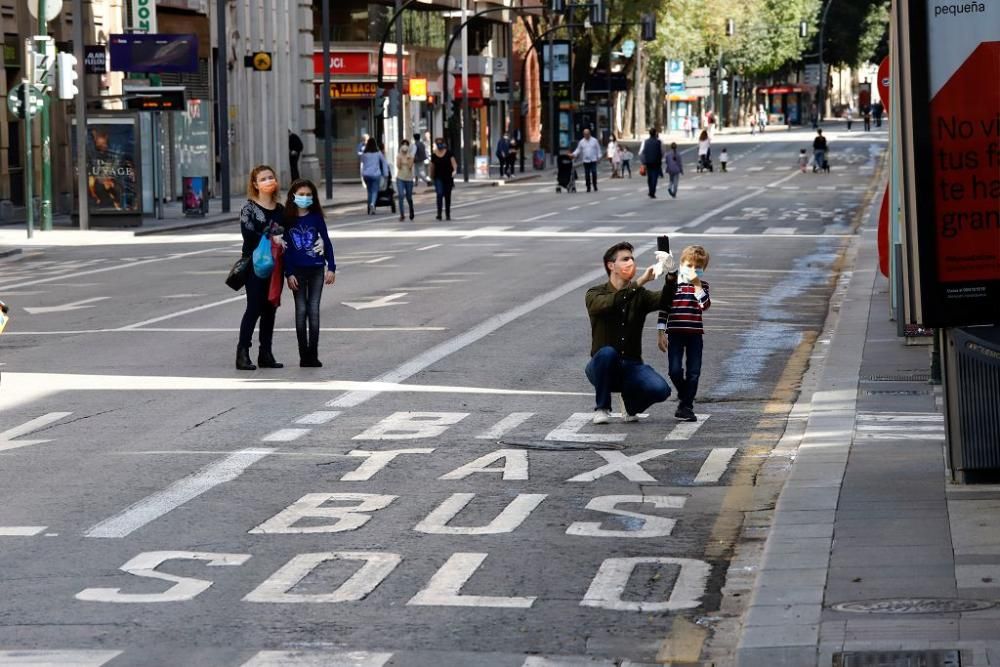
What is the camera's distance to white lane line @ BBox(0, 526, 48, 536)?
953 cm

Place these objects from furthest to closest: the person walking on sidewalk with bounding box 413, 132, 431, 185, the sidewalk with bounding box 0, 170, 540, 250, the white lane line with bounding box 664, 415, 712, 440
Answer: the person walking on sidewalk with bounding box 413, 132, 431, 185 → the sidewalk with bounding box 0, 170, 540, 250 → the white lane line with bounding box 664, 415, 712, 440

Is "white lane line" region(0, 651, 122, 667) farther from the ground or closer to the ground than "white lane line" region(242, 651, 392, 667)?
farther from the ground

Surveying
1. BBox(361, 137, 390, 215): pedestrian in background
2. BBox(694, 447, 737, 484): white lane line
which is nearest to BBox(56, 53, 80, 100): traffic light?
BBox(361, 137, 390, 215): pedestrian in background

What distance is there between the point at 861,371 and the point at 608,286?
276 cm

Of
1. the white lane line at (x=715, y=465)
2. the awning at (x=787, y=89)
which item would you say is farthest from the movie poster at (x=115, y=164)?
the awning at (x=787, y=89)

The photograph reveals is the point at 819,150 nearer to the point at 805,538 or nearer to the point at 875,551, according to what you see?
the point at 805,538

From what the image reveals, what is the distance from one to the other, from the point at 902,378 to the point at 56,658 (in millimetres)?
8609

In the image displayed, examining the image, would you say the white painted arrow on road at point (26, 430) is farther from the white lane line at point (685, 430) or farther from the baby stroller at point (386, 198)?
the baby stroller at point (386, 198)

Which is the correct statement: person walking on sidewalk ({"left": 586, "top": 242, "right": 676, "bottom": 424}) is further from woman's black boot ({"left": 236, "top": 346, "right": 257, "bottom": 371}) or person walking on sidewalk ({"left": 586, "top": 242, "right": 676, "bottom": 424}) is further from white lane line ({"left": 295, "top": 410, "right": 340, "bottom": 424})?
woman's black boot ({"left": 236, "top": 346, "right": 257, "bottom": 371})

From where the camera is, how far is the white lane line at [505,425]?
41.8 feet

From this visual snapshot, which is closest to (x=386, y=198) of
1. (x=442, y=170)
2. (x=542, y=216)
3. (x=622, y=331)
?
(x=542, y=216)

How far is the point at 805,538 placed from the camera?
884 cm

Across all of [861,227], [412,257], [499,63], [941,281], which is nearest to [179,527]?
[941,281]

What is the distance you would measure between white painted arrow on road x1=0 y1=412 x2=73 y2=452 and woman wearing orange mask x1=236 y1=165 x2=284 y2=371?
275 cm
